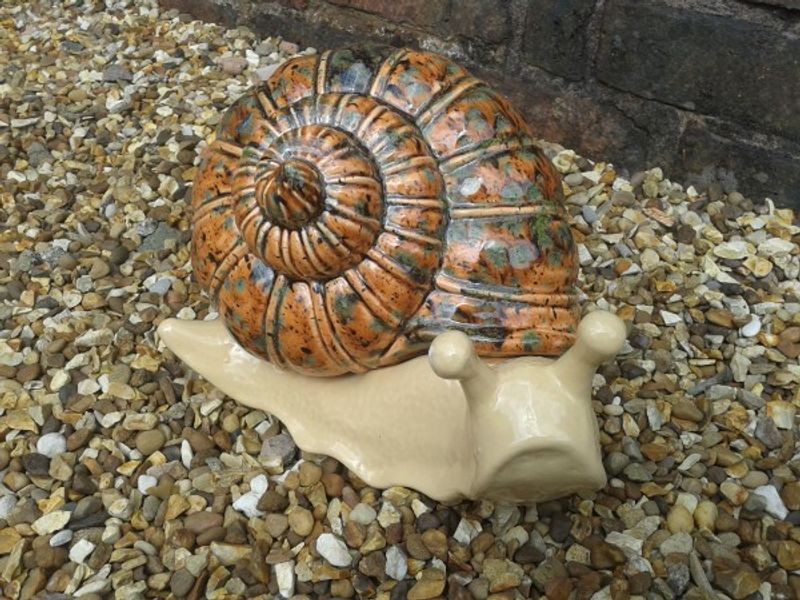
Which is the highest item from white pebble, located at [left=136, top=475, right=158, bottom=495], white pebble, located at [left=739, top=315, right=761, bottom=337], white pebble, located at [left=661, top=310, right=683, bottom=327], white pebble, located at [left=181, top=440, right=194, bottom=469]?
white pebble, located at [left=739, top=315, right=761, bottom=337]


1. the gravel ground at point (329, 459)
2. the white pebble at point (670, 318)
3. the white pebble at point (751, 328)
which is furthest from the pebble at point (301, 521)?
the white pebble at point (751, 328)

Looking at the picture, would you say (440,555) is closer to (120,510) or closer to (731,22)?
(120,510)

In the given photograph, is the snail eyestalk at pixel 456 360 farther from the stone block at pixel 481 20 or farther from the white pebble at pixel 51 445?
the stone block at pixel 481 20

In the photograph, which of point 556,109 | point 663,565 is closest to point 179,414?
point 663,565

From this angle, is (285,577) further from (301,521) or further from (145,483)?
(145,483)

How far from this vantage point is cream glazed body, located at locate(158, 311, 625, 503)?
1170mm

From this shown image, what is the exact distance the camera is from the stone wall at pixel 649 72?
1956mm

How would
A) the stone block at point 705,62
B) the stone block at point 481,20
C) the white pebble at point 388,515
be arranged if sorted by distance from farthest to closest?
the stone block at point 481,20 → the stone block at point 705,62 → the white pebble at point 388,515

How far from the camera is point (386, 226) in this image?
1.32 m

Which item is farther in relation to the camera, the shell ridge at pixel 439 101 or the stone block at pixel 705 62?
the stone block at pixel 705 62

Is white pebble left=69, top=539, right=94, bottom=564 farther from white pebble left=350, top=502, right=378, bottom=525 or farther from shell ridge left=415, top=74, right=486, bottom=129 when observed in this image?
A: shell ridge left=415, top=74, right=486, bottom=129

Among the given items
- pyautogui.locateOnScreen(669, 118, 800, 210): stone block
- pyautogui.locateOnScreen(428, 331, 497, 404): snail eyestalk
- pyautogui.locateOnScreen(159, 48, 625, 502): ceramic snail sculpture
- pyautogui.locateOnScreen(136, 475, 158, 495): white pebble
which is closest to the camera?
pyautogui.locateOnScreen(428, 331, 497, 404): snail eyestalk

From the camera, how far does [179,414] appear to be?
172 cm

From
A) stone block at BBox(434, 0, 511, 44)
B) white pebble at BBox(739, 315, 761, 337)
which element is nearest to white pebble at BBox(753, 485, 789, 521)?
white pebble at BBox(739, 315, 761, 337)
